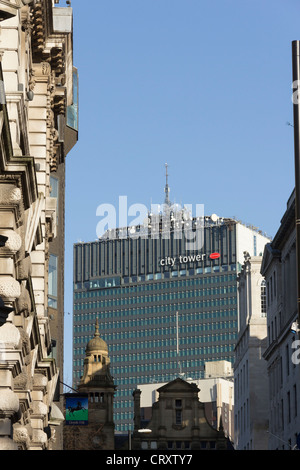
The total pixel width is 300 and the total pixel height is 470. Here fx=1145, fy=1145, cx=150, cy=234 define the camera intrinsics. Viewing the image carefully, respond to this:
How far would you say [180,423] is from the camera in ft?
374

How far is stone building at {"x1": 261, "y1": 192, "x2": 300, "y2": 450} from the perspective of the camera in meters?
93.2

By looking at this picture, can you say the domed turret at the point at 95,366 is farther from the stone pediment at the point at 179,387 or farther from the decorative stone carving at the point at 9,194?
the decorative stone carving at the point at 9,194

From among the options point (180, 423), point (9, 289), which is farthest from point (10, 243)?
point (180, 423)

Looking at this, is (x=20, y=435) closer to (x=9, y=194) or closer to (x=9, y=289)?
(x=9, y=289)

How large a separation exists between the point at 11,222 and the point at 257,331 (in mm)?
110612

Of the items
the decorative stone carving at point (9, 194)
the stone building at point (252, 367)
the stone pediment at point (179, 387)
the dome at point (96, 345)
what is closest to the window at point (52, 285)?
the decorative stone carving at point (9, 194)

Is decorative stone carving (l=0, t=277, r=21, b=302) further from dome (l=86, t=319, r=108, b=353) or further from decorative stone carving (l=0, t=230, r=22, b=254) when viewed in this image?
dome (l=86, t=319, r=108, b=353)

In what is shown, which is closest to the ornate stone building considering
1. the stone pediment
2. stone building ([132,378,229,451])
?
stone building ([132,378,229,451])

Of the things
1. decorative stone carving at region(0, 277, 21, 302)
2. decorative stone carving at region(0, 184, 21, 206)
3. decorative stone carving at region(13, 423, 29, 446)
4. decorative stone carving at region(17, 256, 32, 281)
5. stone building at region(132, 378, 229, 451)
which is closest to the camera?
decorative stone carving at region(0, 184, 21, 206)

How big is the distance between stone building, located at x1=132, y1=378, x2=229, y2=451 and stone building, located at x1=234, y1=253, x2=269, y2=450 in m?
11.6

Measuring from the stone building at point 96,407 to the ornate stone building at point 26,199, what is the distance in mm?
43703

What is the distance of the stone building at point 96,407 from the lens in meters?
97.0

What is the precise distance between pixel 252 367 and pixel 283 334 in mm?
33667

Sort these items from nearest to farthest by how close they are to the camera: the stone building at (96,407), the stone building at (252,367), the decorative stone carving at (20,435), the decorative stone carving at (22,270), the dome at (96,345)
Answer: the decorative stone carving at (22,270), the decorative stone carving at (20,435), the stone building at (96,407), the dome at (96,345), the stone building at (252,367)
